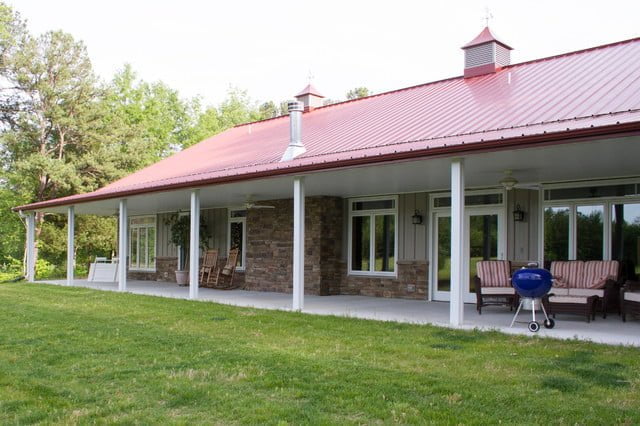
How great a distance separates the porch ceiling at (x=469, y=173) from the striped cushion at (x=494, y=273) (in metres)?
1.35

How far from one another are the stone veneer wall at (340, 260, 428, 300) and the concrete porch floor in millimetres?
327

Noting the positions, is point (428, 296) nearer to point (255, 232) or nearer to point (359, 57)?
point (255, 232)

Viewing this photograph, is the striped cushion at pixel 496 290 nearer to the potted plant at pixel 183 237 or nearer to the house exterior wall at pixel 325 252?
the house exterior wall at pixel 325 252

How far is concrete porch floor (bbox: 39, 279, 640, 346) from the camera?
7.30 m

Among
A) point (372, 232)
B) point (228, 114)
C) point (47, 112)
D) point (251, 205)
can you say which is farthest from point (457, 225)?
point (228, 114)

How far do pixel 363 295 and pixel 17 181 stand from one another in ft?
62.0

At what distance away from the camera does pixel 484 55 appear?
1357cm

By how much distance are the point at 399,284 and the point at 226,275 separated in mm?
5074

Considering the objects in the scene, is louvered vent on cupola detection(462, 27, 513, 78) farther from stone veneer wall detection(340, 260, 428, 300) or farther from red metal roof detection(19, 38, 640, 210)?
stone veneer wall detection(340, 260, 428, 300)

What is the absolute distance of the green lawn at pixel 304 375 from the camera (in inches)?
165

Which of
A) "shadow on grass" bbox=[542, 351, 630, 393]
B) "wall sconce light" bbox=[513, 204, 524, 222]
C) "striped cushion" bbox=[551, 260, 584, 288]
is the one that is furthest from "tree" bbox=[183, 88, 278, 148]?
"shadow on grass" bbox=[542, 351, 630, 393]

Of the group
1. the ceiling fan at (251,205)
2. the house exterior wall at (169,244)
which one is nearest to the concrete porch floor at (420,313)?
the ceiling fan at (251,205)

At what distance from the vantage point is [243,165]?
12.4 metres

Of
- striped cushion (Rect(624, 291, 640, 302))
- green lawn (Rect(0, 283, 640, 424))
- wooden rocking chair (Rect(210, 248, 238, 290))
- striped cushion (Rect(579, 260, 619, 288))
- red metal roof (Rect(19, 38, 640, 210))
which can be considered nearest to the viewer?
green lawn (Rect(0, 283, 640, 424))
